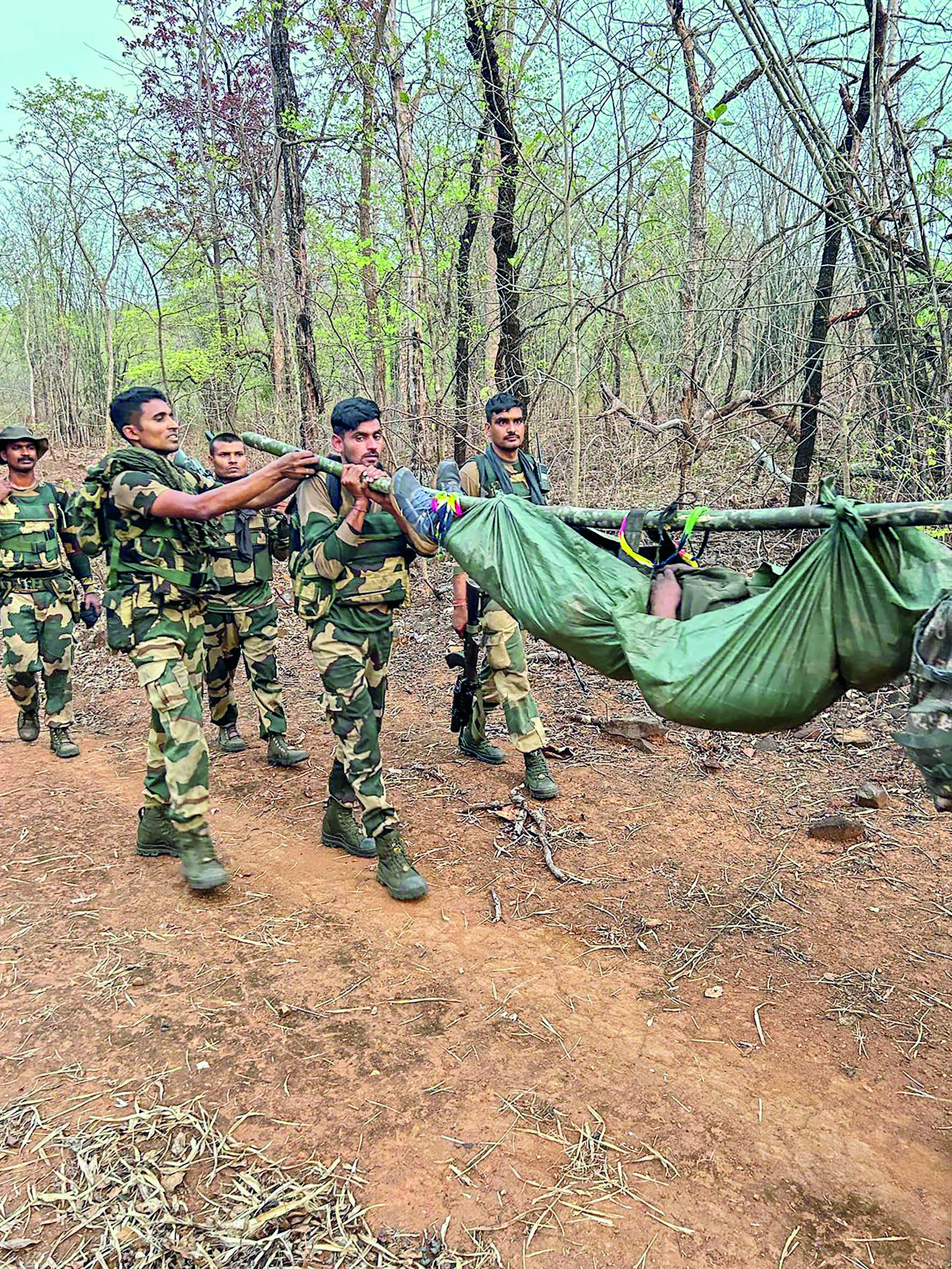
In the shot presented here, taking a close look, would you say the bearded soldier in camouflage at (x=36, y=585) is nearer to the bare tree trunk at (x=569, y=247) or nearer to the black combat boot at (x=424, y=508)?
the black combat boot at (x=424, y=508)

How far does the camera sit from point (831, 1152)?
2.16 m

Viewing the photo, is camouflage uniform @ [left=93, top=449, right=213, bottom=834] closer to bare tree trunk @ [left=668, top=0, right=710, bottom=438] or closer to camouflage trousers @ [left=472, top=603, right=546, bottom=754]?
camouflage trousers @ [left=472, top=603, right=546, bottom=754]

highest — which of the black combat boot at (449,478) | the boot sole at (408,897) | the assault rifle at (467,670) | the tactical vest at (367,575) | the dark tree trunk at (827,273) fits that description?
the dark tree trunk at (827,273)

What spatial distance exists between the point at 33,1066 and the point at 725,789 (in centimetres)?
341

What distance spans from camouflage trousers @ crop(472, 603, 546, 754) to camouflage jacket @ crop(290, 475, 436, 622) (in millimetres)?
954

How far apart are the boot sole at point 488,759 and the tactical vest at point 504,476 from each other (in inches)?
63.7

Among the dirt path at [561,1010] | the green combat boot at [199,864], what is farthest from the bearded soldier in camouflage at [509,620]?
the green combat boot at [199,864]

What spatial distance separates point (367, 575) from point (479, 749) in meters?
1.90

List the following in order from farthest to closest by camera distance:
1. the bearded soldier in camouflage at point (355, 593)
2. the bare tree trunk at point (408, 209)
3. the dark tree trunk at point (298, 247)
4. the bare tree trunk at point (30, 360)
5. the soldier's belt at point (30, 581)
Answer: the bare tree trunk at point (30, 360)
the dark tree trunk at point (298, 247)
the bare tree trunk at point (408, 209)
the soldier's belt at point (30, 581)
the bearded soldier in camouflage at point (355, 593)

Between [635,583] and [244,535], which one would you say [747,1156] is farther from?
[244,535]

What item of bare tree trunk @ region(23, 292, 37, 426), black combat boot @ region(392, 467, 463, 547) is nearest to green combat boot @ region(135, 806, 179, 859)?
black combat boot @ region(392, 467, 463, 547)

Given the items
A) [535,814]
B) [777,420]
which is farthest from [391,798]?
[777,420]

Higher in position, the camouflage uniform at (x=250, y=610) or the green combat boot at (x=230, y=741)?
the camouflage uniform at (x=250, y=610)

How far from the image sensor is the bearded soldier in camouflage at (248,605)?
505 cm
